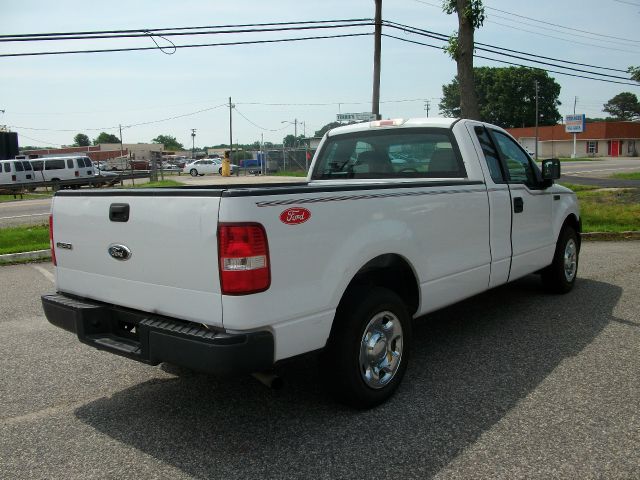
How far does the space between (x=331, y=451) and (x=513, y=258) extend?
2847 mm

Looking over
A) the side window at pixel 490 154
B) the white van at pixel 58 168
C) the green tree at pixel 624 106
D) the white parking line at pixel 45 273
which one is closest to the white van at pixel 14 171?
the white van at pixel 58 168

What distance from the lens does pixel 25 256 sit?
389 inches

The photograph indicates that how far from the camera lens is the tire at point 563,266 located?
6371 millimetres

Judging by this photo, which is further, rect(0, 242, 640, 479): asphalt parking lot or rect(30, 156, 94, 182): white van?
rect(30, 156, 94, 182): white van

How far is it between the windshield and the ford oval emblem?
101 inches

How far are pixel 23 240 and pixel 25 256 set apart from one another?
1881 mm

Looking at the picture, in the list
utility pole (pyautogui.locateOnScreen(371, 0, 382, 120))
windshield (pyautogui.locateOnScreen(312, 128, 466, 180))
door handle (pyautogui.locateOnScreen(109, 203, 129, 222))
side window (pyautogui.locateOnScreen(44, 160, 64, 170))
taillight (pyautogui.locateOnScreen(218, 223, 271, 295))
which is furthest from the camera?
side window (pyautogui.locateOnScreen(44, 160, 64, 170))

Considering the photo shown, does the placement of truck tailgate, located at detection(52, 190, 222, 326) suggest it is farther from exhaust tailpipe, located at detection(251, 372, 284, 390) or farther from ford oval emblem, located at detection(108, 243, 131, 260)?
exhaust tailpipe, located at detection(251, 372, 284, 390)

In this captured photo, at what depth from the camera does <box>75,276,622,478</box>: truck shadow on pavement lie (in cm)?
308

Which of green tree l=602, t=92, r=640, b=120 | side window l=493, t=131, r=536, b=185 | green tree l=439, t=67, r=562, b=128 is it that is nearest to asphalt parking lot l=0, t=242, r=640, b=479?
side window l=493, t=131, r=536, b=185

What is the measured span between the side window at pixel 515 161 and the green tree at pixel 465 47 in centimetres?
862

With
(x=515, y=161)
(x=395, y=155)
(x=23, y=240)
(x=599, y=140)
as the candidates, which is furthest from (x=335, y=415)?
(x=599, y=140)

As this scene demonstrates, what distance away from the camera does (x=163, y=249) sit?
318cm

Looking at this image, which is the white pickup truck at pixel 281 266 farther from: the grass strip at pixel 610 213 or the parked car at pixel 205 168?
the parked car at pixel 205 168
